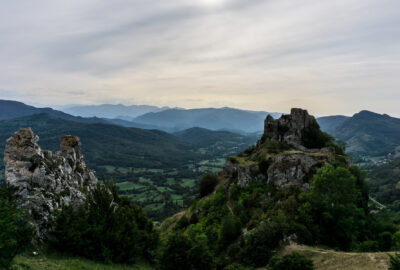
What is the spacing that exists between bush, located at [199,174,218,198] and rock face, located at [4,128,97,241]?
40830 mm

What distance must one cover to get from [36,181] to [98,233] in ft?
34.4

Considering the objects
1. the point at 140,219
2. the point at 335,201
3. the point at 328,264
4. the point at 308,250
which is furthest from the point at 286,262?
the point at 140,219

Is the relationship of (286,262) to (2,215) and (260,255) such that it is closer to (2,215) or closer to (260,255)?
(260,255)

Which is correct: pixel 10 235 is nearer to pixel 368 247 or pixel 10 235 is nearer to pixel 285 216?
pixel 285 216

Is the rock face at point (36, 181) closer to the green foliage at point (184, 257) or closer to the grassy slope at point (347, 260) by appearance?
the green foliage at point (184, 257)

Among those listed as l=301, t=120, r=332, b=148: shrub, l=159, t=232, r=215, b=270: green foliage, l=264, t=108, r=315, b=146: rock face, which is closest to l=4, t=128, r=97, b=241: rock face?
l=159, t=232, r=215, b=270: green foliage

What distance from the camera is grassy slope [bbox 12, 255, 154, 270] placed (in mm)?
17250

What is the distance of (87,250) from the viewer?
22906mm

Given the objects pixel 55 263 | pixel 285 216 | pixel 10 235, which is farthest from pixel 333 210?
pixel 10 235

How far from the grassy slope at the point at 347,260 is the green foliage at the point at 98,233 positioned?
21439 mm

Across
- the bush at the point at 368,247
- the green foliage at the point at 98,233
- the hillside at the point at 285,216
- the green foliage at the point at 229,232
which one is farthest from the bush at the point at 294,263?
the green foliage at the point at 229,232

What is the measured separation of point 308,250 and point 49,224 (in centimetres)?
3102

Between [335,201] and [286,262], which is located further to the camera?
[335,201]

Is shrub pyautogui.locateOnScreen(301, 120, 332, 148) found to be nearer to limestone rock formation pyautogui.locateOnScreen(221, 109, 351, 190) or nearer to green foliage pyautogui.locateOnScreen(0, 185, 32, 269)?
limestone rock formation pyautogui.locateOnScreen(221, 109, 351, 190)
